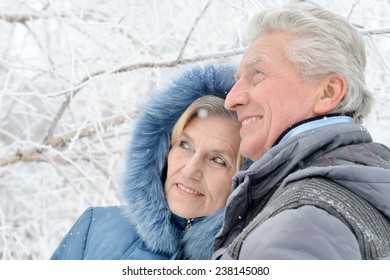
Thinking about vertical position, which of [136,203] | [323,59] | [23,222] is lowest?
[23,222]

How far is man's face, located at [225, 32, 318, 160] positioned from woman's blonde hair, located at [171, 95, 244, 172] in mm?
282

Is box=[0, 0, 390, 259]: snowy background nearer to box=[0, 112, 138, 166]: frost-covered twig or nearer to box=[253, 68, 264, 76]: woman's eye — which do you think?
box=[0, 112, 138, 166]: frost-covered twig

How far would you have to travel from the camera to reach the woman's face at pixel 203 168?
2424 mm

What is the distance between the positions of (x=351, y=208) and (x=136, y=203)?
1.35 metres

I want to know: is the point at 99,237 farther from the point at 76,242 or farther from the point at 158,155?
the point at 158,155

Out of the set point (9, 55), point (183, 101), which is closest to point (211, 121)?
point (183, 101)

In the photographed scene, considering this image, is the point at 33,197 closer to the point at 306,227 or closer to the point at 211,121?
the point at 211,121

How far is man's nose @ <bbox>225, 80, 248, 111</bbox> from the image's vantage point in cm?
218

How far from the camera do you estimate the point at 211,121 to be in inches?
99.0

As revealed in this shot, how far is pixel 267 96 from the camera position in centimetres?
209

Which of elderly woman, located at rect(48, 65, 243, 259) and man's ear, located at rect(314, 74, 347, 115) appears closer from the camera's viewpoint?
man's ear, located at rect(314, 74, 347, 115)

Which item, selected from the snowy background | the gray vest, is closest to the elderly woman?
the gray vest

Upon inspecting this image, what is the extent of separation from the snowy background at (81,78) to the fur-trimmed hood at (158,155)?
1.17m

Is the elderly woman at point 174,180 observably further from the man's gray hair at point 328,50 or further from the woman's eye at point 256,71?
the man's gray hair at point 328,50
